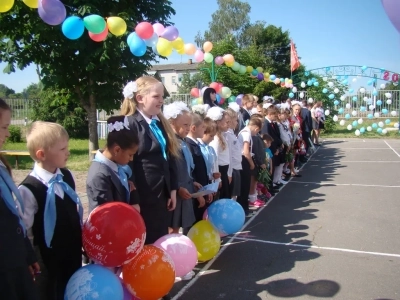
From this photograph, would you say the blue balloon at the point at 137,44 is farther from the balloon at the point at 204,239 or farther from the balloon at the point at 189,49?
the balloon at the point at 204,239

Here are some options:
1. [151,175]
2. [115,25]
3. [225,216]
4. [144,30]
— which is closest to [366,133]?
[144,30]

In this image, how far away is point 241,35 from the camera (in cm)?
4359

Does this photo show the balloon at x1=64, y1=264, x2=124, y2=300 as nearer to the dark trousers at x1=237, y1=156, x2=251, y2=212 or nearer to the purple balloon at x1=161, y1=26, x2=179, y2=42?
the dark trousers at x1=237, y1=156, x2=251, y2=212

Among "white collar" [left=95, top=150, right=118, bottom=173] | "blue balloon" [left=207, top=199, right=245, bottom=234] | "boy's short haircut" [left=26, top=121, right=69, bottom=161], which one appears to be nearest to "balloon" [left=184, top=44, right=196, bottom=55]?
"blue balloon" [left=207, top=199, right=245, bottom=234]

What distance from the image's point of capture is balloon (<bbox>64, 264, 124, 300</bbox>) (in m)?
2.50

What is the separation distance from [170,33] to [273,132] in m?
2.97


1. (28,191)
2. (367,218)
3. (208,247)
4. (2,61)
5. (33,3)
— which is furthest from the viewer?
(2,61)

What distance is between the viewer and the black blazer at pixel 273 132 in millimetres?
7852

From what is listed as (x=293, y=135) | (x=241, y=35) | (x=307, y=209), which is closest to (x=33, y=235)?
(x=307, y=209)


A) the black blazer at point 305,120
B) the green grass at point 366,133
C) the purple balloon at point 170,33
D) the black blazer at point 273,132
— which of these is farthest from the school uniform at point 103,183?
the green grass at point 366,133

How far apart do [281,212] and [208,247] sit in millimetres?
2751

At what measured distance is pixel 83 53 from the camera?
12.6 metres

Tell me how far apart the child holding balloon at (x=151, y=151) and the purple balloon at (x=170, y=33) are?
3541mm

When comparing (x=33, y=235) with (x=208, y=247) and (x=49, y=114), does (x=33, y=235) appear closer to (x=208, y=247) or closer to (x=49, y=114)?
(x=208, y=247)
